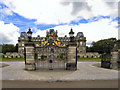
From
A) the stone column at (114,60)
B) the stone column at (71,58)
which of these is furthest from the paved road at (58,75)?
the stone column at (114,60)

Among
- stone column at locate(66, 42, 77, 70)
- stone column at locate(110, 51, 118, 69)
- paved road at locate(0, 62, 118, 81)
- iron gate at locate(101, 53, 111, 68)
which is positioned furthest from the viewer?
iron gate at locate(101, 53, 111, 68)

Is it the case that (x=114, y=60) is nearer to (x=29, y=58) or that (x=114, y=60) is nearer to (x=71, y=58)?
(x=71, y=58)

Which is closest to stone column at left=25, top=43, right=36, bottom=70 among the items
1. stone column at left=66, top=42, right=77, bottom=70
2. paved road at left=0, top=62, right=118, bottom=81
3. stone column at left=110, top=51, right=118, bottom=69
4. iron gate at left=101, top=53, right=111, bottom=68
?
paved road at left=0, top=62, right=118, bottom=81

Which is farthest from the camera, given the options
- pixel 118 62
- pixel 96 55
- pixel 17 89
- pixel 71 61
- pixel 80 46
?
pixel 80 46

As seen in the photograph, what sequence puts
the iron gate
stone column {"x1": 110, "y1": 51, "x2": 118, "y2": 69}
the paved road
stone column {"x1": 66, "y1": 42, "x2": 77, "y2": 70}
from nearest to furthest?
the paved road → stone column {"x1": 66, "y1": 42, "x2": 77, "y2": 70} → stone column {"x1": 110, "y1": 51, "x2": 118, "y2": 69} → the iron gate

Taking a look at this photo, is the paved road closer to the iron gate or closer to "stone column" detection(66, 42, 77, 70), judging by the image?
"stone column" detection(66, 42, 77, 70)

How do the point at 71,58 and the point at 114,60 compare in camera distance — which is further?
the point at 114,60

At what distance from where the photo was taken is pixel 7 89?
561cm

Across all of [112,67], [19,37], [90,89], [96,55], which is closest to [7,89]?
[90,89]

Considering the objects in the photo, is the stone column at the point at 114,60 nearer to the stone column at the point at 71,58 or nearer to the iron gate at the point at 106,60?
the iron gate at the point at 106,60

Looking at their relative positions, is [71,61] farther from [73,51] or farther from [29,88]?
[29,88]

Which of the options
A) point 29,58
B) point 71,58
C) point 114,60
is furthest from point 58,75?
point 114,60

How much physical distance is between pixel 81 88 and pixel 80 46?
54.0 metres

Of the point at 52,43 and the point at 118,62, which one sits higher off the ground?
the point at 52,43
